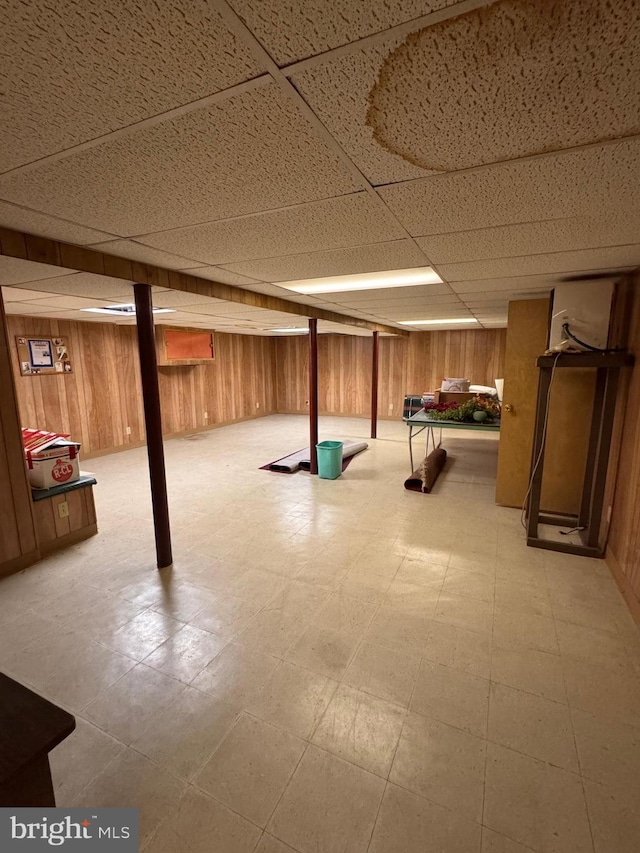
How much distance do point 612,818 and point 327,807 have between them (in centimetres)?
95

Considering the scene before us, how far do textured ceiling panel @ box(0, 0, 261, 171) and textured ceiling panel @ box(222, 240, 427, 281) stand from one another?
1340mm

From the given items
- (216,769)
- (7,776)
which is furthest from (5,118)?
(216,769)

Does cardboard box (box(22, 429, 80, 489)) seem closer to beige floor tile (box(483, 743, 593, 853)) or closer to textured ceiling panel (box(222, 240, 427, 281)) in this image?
textured ceiling panel (box(222, 240, 427, 281))

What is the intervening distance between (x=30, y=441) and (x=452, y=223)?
3.48 meters

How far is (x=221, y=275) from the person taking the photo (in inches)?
111

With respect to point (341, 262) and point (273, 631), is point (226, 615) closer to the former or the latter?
point (273, 631)

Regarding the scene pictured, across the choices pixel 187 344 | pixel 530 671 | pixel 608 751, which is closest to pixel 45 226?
pixel 530 671

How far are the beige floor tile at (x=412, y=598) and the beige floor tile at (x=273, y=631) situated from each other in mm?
572

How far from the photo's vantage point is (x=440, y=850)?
1213 millimetres

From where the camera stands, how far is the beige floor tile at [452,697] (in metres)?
1.66

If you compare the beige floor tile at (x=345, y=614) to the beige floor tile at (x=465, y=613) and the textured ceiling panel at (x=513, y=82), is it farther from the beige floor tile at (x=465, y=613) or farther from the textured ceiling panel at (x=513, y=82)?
the textured ceiling panel at (x=513, y=82)

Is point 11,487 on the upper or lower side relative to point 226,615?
upper

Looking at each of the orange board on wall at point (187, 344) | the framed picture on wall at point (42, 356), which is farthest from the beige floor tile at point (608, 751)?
the orange board on wall at point (187, 344)

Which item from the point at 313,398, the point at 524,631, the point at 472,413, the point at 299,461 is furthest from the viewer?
the point at 299,461
